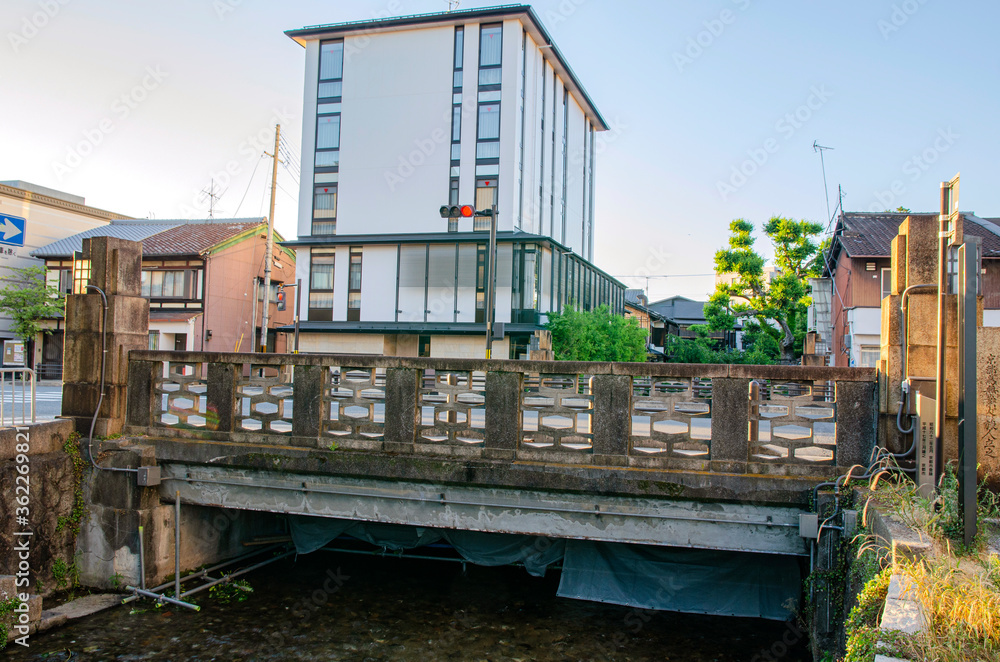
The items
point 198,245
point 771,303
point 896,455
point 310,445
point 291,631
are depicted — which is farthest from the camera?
point 198,245

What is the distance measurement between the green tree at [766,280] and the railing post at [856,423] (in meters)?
23.5

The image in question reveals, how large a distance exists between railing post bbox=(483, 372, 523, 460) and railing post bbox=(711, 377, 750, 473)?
233 cm

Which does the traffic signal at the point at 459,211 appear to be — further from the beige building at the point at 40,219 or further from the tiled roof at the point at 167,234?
the beige building at the point at 40,219

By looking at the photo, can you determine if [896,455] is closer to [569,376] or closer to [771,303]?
[569,376]

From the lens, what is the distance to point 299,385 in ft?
29.5

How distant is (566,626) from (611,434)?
105 inches

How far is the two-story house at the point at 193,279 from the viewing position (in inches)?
1346

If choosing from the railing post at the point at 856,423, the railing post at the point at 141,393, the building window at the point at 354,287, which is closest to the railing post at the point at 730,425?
the railing post at the point at 856,423

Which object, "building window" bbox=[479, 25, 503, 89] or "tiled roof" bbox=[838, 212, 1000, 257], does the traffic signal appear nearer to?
"tiled roof" bbox=[838, 212, 1000, 257]

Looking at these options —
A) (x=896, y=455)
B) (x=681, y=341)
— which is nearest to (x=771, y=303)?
(x=681, y=341)

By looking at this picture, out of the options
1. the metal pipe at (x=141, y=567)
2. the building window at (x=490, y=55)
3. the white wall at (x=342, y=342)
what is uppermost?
the building window at (x=490, y=55)

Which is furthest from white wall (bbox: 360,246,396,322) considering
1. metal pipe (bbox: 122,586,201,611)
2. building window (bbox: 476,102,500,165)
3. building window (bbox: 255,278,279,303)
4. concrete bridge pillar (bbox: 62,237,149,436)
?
metal pipe (bbox: 122,586,201,611)

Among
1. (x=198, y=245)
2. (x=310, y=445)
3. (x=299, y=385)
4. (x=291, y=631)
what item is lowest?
(x=291, y=631)

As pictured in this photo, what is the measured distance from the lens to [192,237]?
118 ft
